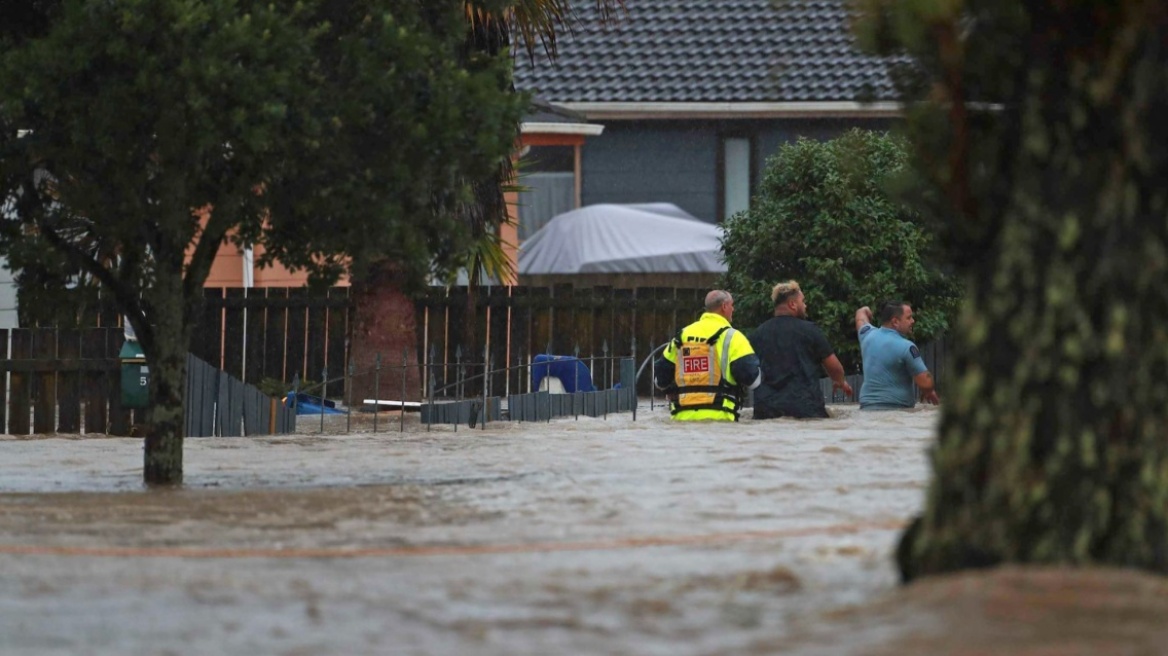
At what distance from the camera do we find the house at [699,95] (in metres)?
31.2

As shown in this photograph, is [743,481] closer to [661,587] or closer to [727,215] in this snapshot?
[661,587]

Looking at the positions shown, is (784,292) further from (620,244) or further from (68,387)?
(620,244)

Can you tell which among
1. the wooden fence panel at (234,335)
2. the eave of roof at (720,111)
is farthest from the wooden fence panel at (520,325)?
the eave of roof at (720,111)

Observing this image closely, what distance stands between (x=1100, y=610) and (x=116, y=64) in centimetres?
695

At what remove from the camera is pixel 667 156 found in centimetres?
3228

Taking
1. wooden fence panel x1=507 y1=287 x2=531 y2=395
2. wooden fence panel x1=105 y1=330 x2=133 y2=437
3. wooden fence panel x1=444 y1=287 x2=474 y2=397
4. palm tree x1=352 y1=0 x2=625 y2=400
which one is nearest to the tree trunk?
wooden fence panel x1=105 y1=330 x2=133 y2=437

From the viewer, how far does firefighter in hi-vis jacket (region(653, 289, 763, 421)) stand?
684 inches

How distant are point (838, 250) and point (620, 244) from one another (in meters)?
7.16

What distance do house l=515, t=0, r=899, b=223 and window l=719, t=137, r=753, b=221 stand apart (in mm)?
15

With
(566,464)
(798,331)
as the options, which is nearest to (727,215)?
(798,331)

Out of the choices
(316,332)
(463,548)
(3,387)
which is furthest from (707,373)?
(463,548)

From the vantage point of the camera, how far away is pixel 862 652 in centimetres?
526

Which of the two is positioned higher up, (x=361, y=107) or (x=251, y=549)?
(x=361, y=107)

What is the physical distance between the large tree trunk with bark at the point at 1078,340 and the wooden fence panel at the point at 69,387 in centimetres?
1174
